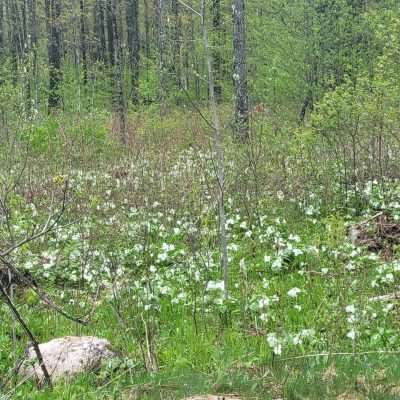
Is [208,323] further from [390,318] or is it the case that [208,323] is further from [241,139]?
[241,139]

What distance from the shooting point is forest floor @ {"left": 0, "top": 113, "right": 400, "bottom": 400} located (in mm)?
3830

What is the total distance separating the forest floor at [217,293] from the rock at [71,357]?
0.11 meters

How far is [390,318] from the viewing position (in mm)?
4910

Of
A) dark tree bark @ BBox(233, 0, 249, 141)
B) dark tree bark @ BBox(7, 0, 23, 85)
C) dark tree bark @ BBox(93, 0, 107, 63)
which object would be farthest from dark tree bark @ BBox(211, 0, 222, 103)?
dark tree bark @ BBox(93, 0, 107, 63)

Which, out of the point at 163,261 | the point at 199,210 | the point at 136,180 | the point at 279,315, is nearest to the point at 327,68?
the point at 136,180

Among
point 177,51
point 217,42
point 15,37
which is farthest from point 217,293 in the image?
point 15,37

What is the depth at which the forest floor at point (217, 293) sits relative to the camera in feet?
12.6

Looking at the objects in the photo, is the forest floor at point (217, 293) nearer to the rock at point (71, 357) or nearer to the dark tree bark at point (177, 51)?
the rock at point (71, 357)

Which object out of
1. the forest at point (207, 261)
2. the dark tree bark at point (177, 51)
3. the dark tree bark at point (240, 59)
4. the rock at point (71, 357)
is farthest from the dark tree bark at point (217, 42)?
the rock at point (71, 357)

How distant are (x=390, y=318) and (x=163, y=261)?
309cm

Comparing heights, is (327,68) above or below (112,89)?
above

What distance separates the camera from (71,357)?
170 inches

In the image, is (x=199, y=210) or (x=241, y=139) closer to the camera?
(x=199, y=210)

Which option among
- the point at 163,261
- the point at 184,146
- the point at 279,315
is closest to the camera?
the point at 279,315
